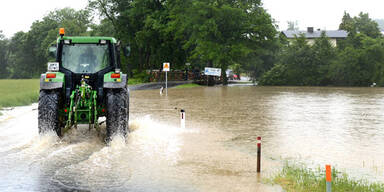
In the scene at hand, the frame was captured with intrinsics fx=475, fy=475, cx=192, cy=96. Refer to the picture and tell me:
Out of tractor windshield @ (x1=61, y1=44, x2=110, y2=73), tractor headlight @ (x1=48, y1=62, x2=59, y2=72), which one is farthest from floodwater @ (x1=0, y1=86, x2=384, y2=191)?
tractor windshield @ (x1=61, y1=44, x2=110, y2=73)

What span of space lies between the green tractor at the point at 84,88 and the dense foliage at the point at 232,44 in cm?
3583

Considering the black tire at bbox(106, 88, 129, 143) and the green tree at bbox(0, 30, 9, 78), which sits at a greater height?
the green tree at bbox(0, 30, 9, 78)

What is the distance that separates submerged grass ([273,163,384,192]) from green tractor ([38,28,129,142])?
179 inches

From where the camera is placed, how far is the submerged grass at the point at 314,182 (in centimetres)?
767

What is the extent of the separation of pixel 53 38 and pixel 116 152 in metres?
89.7

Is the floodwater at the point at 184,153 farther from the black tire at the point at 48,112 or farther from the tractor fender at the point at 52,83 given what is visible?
the tractor fender at the point at 52,83

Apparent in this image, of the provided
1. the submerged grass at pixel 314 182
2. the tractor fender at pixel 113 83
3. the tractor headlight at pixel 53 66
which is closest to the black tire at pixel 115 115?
the tractor fender at pixel 113 83

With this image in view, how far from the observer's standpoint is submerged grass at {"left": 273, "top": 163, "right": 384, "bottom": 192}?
25.2ft

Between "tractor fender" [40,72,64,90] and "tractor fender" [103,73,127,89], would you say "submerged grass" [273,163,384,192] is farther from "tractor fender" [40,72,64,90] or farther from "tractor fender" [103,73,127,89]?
"tractor fender" [40,72,64,90]

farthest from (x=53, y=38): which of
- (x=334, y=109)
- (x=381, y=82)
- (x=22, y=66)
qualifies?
(x=334, y=109)

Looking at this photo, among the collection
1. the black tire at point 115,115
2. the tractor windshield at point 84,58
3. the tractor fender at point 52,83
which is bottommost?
the black tire at point 115,115

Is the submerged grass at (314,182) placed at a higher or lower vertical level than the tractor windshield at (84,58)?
lower

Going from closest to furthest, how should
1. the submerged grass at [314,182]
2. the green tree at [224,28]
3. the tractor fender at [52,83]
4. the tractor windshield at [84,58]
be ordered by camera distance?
the submerged grass at [314,182] < the tractor fender at [52,83] < the tractor windshield at [84,58] < the green tree at [224,28]

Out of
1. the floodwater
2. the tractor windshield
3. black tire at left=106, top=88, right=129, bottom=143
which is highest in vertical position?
the tractor windshield
